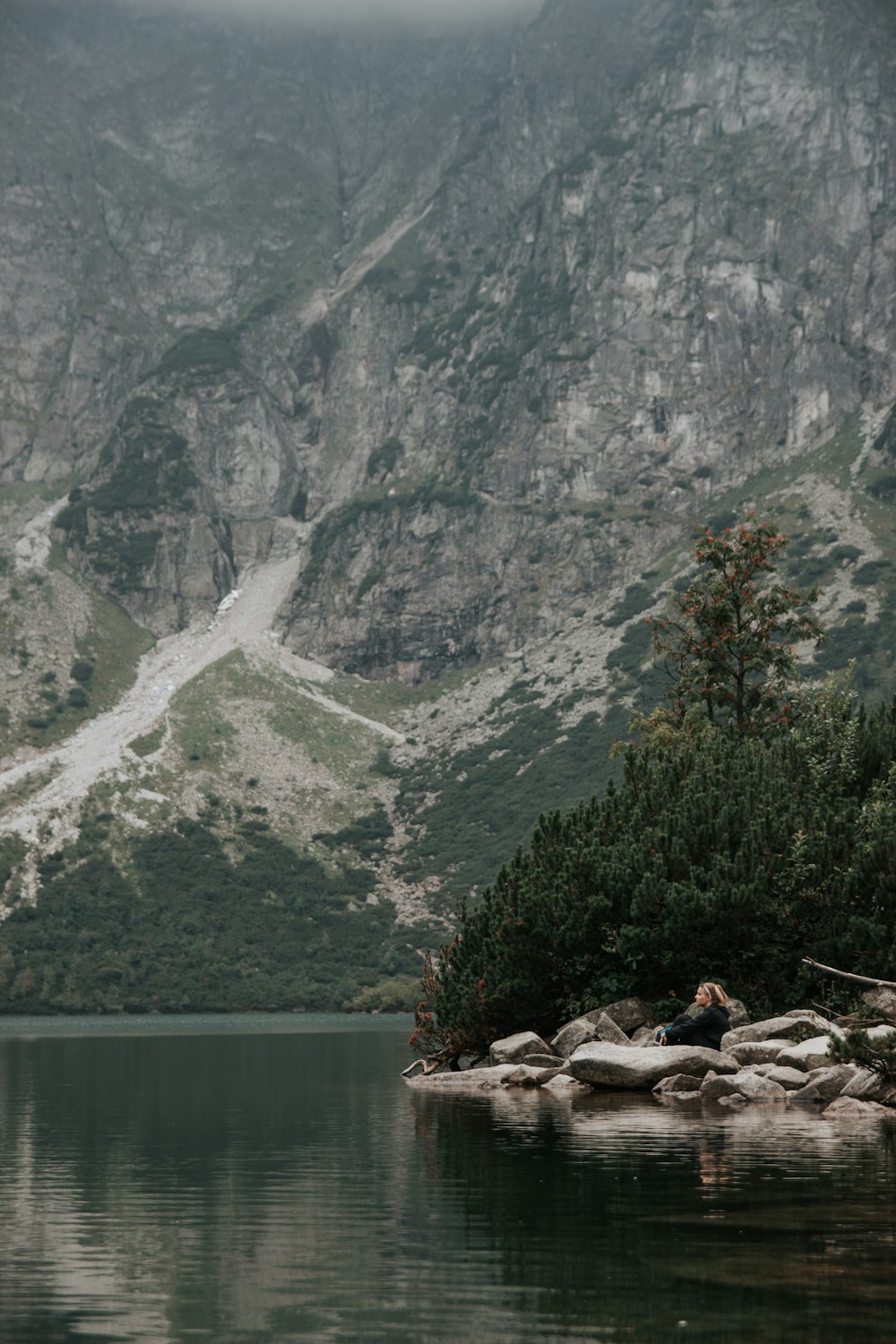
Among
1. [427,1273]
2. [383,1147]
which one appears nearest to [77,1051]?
[383,1147]

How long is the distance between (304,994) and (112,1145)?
530 ft

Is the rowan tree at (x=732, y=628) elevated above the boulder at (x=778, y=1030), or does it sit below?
above

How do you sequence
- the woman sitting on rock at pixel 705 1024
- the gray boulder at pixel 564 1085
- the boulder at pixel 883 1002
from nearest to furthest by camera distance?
the woman sitting on rock at pixel 705 1024
the boulder at pixel 883 1002
the gray boulder at pixel 564 1085

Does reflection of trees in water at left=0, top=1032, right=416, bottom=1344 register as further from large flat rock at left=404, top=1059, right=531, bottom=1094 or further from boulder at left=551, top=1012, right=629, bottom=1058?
boulder at left=551, top=1012, right=629, bottom=1058

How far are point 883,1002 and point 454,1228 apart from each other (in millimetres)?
21431

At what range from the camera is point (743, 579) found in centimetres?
6200

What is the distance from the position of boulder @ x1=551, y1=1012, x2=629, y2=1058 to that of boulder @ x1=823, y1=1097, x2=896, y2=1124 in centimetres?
979

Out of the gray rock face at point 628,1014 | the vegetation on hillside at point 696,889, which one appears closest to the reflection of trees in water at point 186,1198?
the vegetation on hillside at point 696,889

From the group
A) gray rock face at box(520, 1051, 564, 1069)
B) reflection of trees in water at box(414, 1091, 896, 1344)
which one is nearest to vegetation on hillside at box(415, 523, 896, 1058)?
gray rock face at box(520, 1051, 564, 1069)

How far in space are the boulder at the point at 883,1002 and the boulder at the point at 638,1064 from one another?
3.86m

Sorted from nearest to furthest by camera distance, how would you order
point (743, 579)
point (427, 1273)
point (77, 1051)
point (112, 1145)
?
point (427, 1273) → point (112, 1145) → point (743, 579) → point (77, 1051)

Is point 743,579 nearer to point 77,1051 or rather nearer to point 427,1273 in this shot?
point 77,1051

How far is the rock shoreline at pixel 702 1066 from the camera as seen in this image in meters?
32.2

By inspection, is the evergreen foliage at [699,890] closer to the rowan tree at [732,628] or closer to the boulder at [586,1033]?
the boulder at [586,1033]
